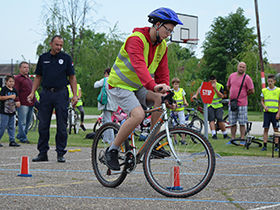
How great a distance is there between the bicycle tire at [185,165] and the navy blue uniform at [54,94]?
3.09 metres

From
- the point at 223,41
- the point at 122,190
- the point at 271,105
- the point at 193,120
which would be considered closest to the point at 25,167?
the point at 122,190

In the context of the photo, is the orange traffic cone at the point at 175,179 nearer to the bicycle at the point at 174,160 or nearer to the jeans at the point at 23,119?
the bicycle at the point at 174,160

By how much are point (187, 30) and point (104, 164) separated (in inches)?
458

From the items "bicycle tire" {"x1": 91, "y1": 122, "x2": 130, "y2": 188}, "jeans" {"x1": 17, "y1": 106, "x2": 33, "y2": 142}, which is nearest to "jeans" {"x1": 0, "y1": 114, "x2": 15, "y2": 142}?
"jeans" {"x1": 17, "y1": 106, "x2": 33, "y2": 142}

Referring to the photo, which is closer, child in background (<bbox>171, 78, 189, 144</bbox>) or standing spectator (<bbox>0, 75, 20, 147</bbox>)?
standing spectator (<bbox>0, 75, 20, 147</bbox>)

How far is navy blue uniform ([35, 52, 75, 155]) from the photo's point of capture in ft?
22.7

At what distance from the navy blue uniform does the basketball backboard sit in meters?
8.68

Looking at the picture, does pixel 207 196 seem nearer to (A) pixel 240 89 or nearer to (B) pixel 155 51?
(B) pixel 155 51

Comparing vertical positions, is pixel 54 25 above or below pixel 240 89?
above

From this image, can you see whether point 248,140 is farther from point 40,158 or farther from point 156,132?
point 156,132

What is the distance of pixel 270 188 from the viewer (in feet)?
15.4

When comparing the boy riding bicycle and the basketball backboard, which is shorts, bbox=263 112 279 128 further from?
the basketball backboard

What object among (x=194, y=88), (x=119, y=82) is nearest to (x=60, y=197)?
(x=119, y=82)

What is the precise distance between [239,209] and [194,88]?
43.3m
